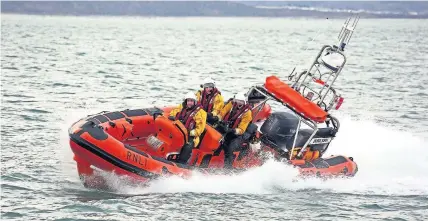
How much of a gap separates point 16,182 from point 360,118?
35.6 feet

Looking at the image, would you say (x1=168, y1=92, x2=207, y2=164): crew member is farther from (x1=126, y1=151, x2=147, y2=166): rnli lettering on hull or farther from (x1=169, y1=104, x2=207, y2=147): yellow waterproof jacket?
(x1=126, y1=151, x2=147, y2=166): rnli lettering on hull

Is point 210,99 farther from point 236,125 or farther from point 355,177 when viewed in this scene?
point 355,177

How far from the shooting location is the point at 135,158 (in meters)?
10.8

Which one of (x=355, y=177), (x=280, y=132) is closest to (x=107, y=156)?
(x=280, y=132)

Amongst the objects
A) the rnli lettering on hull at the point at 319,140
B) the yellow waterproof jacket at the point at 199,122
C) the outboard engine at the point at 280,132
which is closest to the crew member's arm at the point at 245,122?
the yellow waterproof jacket at the point at 199,122

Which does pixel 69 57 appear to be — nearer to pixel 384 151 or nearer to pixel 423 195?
pixel 384 151

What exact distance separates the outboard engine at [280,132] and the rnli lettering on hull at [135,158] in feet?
8.43

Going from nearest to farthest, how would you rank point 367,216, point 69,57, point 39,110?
point 367,216 → point 39,110 → point 69,57

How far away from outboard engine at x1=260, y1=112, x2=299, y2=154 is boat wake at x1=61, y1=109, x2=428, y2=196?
0.54m

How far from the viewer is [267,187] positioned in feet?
38.9

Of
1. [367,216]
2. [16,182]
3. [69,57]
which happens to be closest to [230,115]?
[367,216]

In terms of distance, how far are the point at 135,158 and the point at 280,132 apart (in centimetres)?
293

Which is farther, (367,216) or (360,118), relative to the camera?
(360,118)

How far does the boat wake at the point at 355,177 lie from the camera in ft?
36.6
